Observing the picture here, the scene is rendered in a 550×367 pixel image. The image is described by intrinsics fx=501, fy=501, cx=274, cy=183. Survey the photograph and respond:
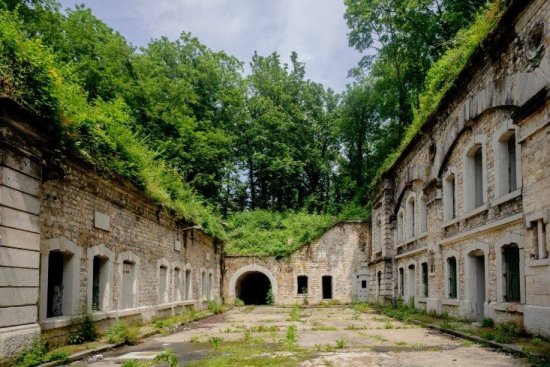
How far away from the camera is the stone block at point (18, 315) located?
314 inches

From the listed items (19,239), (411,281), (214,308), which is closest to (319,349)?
(19,239)

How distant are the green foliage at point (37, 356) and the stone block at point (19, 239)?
5.49 feet

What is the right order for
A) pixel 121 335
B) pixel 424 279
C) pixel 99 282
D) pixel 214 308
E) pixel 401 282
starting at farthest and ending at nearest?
1. pixel 401 282
2. pixel 214 308
3. pixel 424 279
4. pixel 99 282
5. pixel 121 335

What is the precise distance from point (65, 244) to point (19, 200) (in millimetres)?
2214

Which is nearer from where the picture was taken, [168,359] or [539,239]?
[168,359]

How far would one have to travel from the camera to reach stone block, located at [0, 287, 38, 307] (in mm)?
8038

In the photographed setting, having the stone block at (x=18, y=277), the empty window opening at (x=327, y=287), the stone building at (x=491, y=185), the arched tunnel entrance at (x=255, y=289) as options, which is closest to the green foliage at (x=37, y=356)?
the stone block at (x=18, y=277)

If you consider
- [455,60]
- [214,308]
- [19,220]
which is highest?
[455,60]

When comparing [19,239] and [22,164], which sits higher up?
[22,164]

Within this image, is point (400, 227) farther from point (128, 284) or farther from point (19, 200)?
point (19, 200)

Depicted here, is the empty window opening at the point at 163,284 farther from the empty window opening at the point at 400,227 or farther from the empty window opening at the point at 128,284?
the empty window opening at the point at 400,227

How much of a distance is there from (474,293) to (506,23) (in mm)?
7650

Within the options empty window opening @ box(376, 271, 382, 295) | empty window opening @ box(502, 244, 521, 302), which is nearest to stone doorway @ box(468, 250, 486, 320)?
empty window opening @ box(502, 244, 521, 302)

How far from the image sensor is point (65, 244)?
10.6 m
